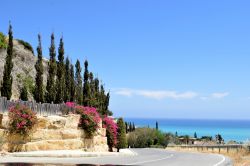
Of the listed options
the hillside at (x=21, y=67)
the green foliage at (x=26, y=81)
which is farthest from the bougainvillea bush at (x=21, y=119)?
the green foliage at (x=26, y=81)

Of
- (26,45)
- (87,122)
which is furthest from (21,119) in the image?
(26,45)

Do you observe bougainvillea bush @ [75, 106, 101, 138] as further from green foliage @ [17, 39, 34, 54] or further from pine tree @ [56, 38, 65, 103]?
A: green foliage @ [17, 39, 34, 54]

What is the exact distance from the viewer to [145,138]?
70812 millimetres

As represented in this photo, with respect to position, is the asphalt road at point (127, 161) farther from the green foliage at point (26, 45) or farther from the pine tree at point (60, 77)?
the green foliage at point (26, 45)

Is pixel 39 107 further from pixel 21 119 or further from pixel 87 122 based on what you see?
pixel 87 122

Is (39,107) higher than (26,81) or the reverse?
the reverse

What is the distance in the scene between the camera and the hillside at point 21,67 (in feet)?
212

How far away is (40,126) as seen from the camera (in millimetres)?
29500

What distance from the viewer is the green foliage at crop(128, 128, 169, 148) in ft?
230

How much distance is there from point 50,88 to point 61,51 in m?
4.37

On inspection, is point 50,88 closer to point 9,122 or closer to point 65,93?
point 65,93

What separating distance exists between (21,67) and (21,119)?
45.0 metres

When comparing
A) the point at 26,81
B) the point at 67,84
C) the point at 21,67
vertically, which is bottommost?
the point at 67,84

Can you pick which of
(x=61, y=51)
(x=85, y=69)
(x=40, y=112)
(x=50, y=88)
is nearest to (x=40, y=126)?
(x=40, y=112)
